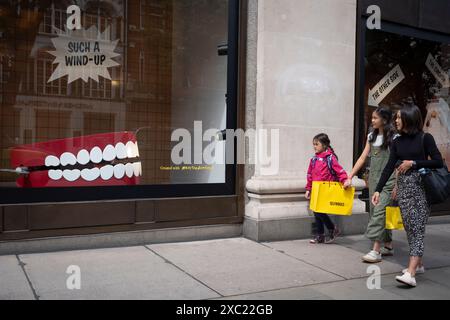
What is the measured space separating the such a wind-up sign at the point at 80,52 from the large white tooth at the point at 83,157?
2.97 feet

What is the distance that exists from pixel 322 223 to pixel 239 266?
1746 mm

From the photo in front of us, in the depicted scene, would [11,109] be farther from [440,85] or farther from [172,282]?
[440,85]

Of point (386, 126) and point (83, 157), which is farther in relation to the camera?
point (83, 157)

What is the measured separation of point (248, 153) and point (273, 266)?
1.89m

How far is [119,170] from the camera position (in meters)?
6.00

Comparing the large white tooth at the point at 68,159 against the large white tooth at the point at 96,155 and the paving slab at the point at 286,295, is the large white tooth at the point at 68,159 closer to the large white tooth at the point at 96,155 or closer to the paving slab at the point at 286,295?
the large white tooth at the point at 96,155

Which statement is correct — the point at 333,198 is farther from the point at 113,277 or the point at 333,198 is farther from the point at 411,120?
the point at 113,277

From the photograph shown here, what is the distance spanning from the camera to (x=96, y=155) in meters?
5.90

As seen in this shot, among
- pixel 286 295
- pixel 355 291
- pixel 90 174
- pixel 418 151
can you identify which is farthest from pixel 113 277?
pixel 418 151

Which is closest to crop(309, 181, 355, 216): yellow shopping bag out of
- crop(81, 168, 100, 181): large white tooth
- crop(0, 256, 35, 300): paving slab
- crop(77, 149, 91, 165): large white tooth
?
crop(81, 168, 100, 181): large white tooth

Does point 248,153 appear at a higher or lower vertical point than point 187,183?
higher

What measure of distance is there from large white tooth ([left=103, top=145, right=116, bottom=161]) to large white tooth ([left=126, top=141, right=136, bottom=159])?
192 millimetres

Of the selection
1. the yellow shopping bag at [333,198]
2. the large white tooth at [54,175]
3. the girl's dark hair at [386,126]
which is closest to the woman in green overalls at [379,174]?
the girl's dark hair at [386,126]
